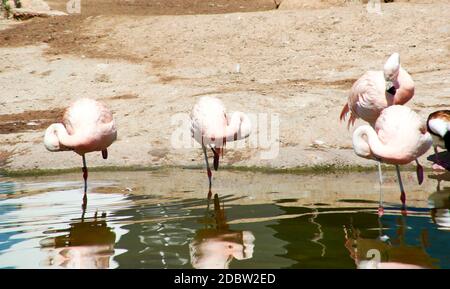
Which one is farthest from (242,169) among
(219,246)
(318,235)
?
(219,246)

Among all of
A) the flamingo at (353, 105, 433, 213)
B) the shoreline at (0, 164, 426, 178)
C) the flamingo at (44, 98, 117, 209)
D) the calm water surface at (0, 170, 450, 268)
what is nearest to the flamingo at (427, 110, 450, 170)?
the shoreline at (0, 164, 426, 178)

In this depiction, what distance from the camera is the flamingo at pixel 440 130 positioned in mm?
8711

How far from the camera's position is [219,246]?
5.91 m

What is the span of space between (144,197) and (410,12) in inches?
394

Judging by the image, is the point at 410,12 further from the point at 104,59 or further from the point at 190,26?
the point at 104,59

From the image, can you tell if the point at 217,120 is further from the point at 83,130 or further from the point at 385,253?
the point at 385,253

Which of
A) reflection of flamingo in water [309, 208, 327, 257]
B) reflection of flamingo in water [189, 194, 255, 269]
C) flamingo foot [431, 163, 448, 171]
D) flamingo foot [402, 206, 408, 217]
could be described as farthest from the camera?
flamingo foot [431, 163, 448, 171]

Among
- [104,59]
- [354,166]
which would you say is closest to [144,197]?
[354,166]

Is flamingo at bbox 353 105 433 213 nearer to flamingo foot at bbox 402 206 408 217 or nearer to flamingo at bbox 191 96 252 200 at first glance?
flamingo foot at bbox 402 206 408 217

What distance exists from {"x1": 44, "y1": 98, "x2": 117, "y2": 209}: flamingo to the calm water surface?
Answer: 48 centimetres

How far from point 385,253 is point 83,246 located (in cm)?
218

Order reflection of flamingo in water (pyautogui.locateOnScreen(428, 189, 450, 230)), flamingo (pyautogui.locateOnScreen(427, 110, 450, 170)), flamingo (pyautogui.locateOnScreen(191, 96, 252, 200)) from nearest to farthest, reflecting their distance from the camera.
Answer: reflection of flamingo in water (pyautogui.locateOnScreen(428, 189, 450, 230)), flamingo (pyautogui.locateOnScreen(191, 96, 252, 200)), flamingo (pyautogui.locateOnScreen(427, 110, 450, 170))

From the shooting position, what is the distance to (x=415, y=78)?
1286 cm

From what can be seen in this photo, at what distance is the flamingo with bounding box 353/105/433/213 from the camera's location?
23.2 ft
